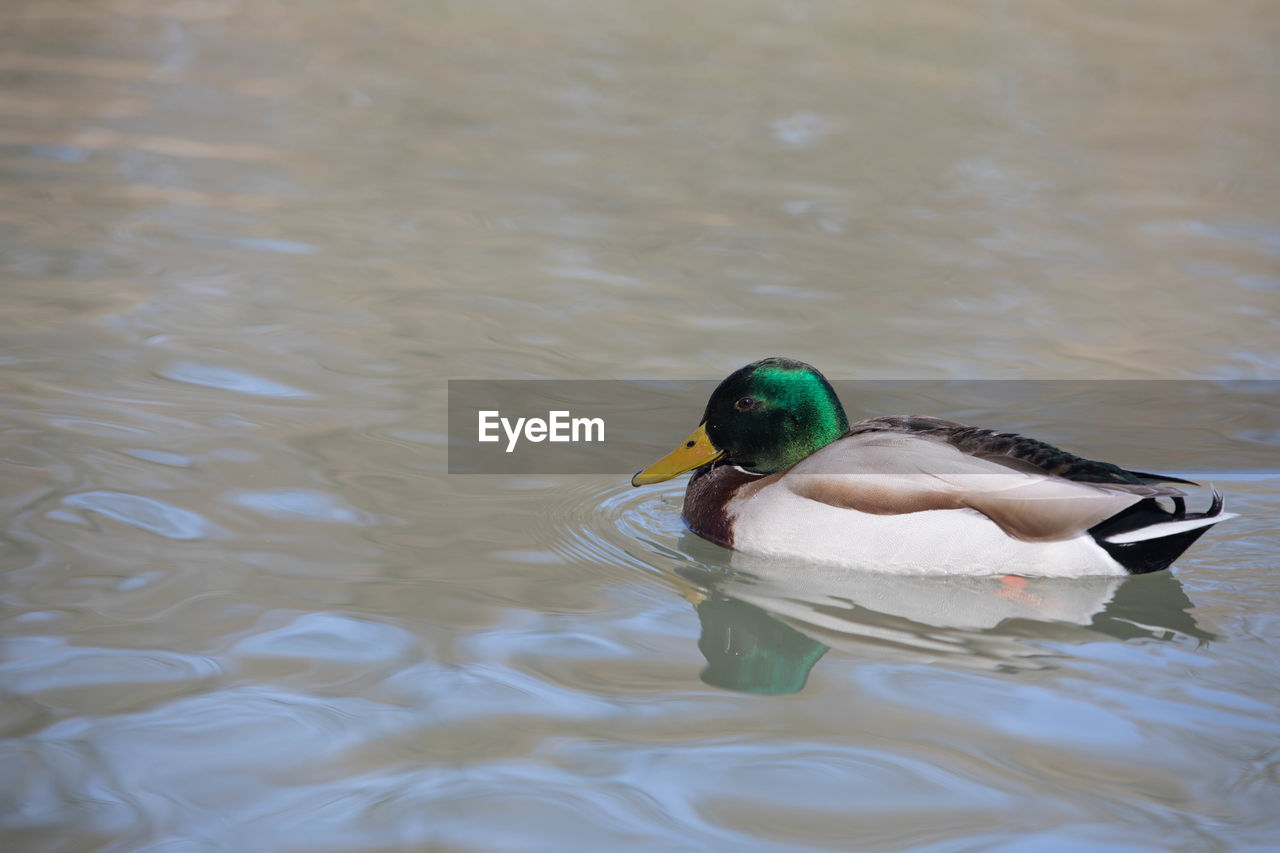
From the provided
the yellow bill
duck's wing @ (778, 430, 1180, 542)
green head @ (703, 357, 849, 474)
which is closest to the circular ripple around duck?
the yellow bill

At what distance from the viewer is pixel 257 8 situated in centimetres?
1641

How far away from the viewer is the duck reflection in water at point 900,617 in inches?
176

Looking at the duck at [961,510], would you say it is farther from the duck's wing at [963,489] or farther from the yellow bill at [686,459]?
the yellow bill at [686,459]

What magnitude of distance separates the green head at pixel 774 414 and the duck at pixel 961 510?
0.19 m

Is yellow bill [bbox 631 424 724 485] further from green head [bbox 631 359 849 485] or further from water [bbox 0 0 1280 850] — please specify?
water [bbox 0 0 1280 850]

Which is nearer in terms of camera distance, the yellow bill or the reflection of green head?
the reflection of green head

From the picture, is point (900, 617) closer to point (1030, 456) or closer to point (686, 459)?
point (1030, 456)

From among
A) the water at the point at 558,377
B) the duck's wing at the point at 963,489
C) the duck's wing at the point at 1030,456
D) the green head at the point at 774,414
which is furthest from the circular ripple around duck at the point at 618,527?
the duck's wing at the point at 1030,456

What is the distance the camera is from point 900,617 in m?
4.76

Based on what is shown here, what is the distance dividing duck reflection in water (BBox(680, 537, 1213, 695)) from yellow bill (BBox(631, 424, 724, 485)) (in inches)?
19.6

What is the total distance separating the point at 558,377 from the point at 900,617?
117 inches

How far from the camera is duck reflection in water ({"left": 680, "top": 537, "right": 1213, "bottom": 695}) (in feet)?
14.7

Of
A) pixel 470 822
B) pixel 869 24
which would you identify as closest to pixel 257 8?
pixel 869 24

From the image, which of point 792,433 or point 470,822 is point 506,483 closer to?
point 792,433
